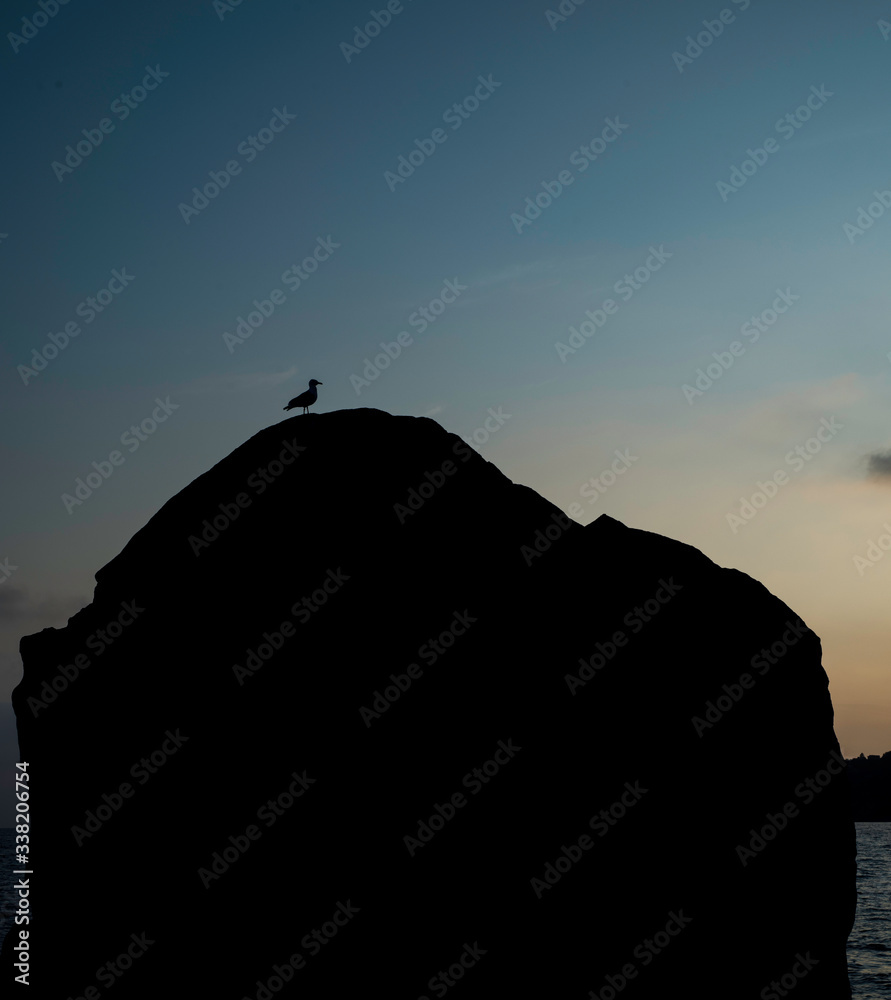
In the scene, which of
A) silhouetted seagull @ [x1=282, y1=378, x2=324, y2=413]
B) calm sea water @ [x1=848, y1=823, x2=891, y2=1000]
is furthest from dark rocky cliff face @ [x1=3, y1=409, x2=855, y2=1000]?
calm sea water @ [x1=848, y1=823, x2=891, y2=1000]

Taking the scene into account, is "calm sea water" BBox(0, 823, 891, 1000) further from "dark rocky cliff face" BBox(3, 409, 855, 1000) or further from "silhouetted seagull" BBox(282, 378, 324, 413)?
"silhouetted seagull" BBox(282, 378, 324, 413)

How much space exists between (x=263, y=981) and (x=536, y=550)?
8.38 metres

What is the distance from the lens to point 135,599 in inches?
595

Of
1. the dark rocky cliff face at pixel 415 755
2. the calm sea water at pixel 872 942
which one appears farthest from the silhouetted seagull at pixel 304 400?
the calm sea water at pixel 872 942

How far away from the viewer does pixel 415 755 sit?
45.2 feet

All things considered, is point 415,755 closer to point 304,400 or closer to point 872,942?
point 304,400

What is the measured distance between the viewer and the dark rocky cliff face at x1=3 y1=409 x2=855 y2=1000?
1293cm

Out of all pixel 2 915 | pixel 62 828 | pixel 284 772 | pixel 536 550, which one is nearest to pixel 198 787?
pixel 284 772

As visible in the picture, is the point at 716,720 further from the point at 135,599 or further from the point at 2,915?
the point at 2,915

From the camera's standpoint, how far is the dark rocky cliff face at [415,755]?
12930 mm

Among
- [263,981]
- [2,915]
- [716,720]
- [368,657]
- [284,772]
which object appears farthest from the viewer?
[2,915]

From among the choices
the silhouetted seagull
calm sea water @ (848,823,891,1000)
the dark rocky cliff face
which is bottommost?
calm sea water @ (848,823,891,1000)

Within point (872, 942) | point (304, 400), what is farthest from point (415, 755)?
point (872, 942)

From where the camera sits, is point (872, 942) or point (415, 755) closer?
point (415, 755)
